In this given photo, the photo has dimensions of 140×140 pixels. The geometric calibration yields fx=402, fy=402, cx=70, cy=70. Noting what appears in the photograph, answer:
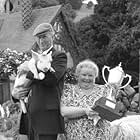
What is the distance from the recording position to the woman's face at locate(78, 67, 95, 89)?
10.5 feet

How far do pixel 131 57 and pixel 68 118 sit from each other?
18103 millimetres

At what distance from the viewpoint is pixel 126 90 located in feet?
26.1

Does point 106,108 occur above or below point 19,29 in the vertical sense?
below

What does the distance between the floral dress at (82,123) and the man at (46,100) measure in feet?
0.41

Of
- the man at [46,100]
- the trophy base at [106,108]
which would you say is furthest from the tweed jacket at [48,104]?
the trophy base at [106,108]

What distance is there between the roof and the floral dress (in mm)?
9029

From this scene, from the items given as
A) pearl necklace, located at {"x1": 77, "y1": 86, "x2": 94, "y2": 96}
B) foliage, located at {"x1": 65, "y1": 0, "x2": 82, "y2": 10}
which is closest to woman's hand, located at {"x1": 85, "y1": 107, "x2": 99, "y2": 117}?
pearl necklace, located at {"x1": 77, "y1": 86, "x2": 94, "y2": 96}

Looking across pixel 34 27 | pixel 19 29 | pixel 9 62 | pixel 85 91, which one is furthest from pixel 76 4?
pixel 85 91

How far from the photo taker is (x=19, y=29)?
14188mm

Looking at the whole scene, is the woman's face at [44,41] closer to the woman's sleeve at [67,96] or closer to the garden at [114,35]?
the woman's sleeve at [67,96]

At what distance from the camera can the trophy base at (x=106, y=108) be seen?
118 inches

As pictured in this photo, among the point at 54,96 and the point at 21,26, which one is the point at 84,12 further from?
the point at 54,96

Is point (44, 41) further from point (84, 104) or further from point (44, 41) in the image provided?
point (84, 104)

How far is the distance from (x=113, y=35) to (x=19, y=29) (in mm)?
8151
